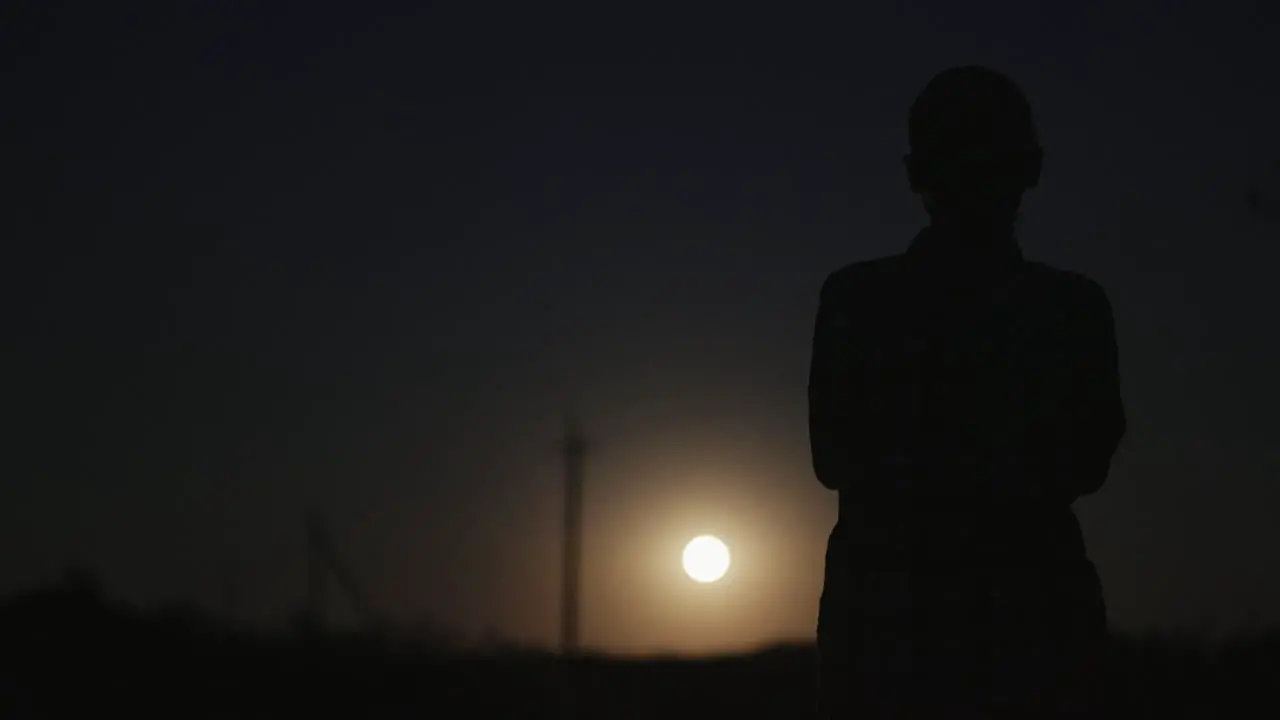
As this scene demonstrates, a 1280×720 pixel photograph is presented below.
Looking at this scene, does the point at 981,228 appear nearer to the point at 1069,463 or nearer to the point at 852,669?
the point at 1069,463

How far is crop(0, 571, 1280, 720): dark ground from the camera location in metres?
14.4

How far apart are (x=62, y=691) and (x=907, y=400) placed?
1292 cm

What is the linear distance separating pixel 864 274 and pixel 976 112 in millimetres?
368

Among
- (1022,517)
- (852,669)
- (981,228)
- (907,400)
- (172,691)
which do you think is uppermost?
(172,691)

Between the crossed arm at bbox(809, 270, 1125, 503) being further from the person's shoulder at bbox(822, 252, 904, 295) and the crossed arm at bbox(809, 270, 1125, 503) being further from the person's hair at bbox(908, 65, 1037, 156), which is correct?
the person's hair at bbox(908, 65, 1037, 156)

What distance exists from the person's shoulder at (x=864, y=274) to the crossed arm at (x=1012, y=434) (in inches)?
0.7

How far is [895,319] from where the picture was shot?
11.3 ft

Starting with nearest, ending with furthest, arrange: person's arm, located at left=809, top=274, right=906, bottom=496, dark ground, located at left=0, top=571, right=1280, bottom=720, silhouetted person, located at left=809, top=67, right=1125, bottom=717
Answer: silhouetted person, located at left=809, top=67, right=1125, bottom=717, person's arm, located at left=809, top=274, right=906, bottom=496, dark ground, located at left=0, top=571, right=1280, bottom=720

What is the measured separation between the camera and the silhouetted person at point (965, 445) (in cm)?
330

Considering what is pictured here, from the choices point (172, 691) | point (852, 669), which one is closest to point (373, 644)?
point (172, 691)

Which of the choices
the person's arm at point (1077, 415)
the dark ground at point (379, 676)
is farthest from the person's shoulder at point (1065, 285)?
the dark ground at point (379, 676)

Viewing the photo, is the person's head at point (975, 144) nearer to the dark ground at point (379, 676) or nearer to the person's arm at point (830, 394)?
the person's arm at point (830, 394)

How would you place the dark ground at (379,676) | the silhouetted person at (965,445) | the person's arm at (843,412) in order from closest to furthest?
the silhouetted person at (965,445), the person's arm at (843,412), the dark ground at (379,676)

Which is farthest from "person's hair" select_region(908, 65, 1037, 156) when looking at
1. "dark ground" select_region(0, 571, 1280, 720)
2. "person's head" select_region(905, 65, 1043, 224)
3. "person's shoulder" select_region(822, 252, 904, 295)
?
"dark ground" select_region(0, 571, 1280, 720)
